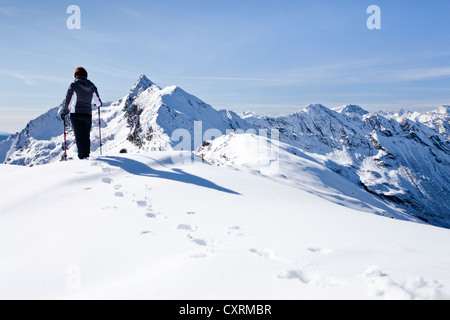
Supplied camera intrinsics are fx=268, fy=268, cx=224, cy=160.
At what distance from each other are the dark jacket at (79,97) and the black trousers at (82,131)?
18cm

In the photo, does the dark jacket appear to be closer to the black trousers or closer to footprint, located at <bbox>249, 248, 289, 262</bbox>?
the black trousers

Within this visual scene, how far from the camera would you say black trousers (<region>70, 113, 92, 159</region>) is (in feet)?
30.9

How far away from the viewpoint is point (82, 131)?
9.58 m

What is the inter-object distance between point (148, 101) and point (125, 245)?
151531mm

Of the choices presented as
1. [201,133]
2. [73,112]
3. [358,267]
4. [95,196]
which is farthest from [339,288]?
[201,133]

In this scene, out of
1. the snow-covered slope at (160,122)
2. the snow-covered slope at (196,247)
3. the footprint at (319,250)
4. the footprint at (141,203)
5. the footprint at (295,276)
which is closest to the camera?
the snow-covered slope at (196,247)

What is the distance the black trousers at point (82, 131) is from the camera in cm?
941

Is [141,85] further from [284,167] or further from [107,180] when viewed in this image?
[107,180]

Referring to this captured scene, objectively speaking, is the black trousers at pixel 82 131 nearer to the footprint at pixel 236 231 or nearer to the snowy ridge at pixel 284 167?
the footprint at pixel 236 231

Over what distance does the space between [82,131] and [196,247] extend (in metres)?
7.80

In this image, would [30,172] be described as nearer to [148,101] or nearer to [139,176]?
[139,176]

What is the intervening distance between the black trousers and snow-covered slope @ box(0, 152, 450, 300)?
2756mm

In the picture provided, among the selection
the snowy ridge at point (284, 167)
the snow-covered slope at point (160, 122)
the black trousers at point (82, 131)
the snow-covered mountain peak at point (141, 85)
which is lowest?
the snowy ridge at point (284, 167)

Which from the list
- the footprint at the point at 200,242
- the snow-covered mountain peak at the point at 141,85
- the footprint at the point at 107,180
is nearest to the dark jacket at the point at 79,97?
the footprint at the point at 107,180
